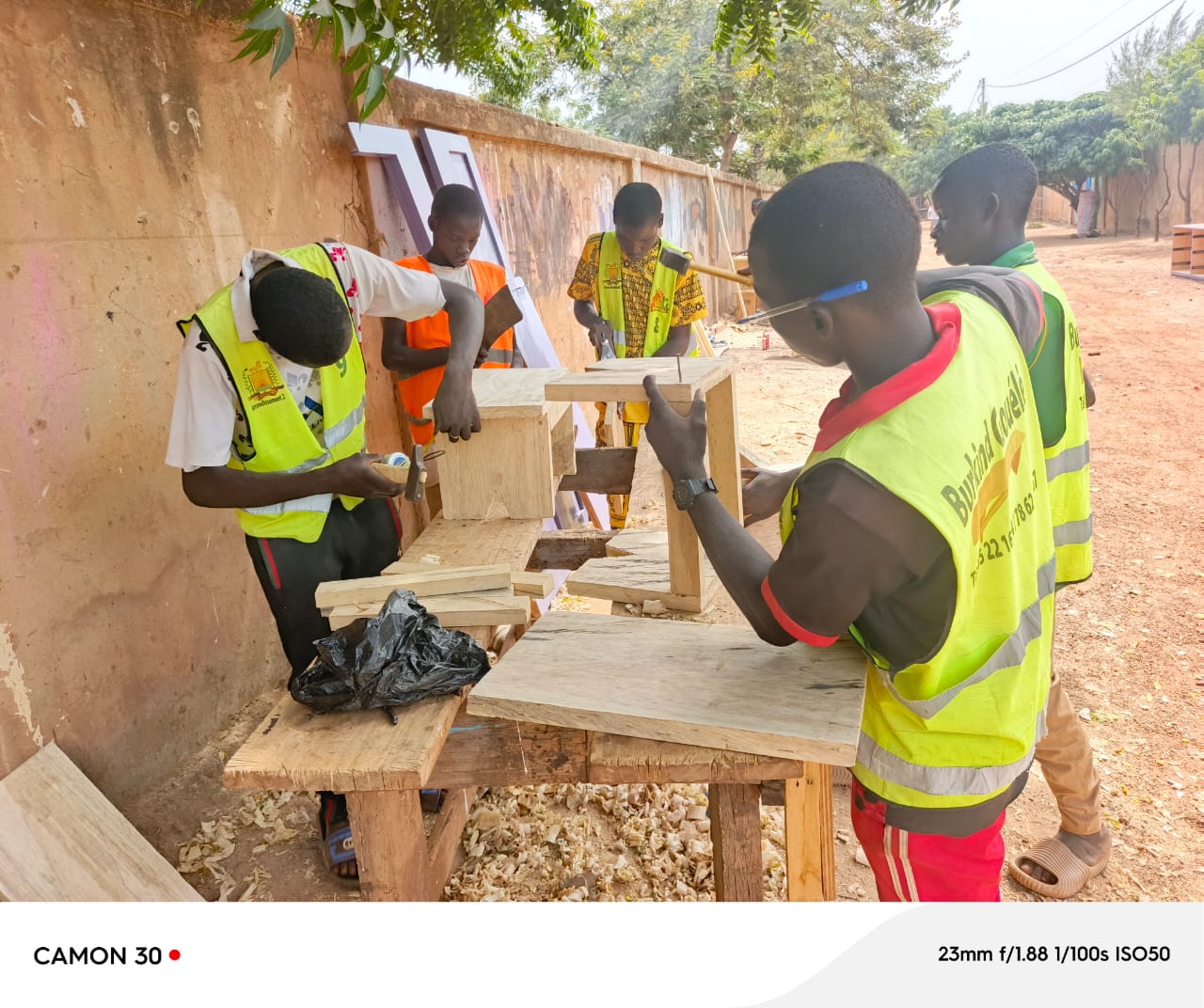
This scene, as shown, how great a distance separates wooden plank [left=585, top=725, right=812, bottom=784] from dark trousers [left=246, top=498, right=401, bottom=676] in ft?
4.30

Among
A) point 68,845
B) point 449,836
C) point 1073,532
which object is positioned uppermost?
point 1073,532

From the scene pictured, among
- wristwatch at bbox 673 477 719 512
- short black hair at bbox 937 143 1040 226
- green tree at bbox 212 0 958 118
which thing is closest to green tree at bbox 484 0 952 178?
green tree at bbox 212 0 958 118

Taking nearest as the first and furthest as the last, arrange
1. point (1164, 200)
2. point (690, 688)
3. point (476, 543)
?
point (690, 688) → point (476, 543) → point (1164, 200)

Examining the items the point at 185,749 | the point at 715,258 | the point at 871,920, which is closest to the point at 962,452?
the point at 871,920

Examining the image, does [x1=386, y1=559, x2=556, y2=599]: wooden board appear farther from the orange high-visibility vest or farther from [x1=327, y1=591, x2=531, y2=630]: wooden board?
the orange high-visibility vest

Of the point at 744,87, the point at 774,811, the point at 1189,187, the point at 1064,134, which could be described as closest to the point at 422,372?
the point at 774,811

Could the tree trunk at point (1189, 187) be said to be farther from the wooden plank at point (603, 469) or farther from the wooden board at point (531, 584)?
the wooden board at point (531, 584)

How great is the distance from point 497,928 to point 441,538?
4.14 feet

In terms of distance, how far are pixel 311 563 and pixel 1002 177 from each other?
8.00 feet

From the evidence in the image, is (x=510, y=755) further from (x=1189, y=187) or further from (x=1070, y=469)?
(x=1189, y=187)

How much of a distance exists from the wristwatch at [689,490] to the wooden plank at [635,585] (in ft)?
2.22

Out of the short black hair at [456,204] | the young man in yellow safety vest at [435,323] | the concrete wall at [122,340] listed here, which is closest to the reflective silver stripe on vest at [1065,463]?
the young man in yellow safety vest at [435,323]

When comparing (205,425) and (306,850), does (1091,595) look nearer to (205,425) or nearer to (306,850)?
(306,850)

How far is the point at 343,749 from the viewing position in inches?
60.0
